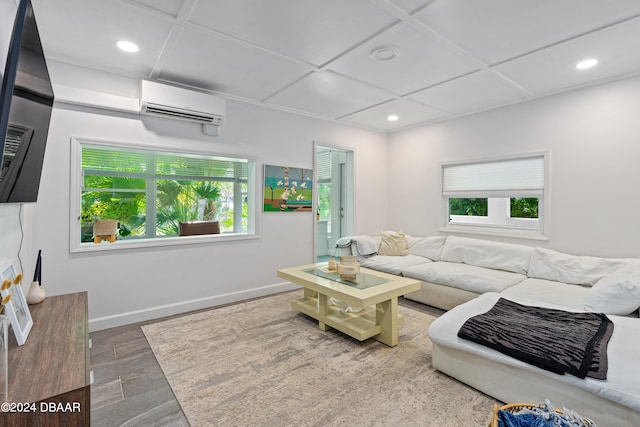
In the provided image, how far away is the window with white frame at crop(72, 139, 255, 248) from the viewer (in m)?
3.88

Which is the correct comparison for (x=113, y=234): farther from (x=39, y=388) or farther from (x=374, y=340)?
(x=374, y=340)

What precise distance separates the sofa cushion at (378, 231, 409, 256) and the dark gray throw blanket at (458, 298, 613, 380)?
197 centimetres

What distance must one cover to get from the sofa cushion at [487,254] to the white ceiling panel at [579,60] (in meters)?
1.79

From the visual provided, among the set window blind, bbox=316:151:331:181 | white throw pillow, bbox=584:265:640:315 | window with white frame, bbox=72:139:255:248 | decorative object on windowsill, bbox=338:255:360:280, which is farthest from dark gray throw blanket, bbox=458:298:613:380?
window blind, bbox=316:151:331:181

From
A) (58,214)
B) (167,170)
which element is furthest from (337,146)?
(58,214)

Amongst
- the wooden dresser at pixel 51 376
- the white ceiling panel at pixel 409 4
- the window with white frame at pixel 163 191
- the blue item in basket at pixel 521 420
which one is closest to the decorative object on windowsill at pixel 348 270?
the window with white frame at pixel 163 191

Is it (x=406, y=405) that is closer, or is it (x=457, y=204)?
(x=406, y=405)

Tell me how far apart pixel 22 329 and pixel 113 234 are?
1.76 meters

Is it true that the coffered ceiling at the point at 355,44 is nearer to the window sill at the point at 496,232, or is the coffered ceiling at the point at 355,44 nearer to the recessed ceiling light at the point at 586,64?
the recessed ceiling light at the point at 586,64

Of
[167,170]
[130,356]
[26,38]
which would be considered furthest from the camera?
[167,170]

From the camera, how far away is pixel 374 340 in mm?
2662

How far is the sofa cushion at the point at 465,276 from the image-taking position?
10.0ft

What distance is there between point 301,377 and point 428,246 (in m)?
2.83

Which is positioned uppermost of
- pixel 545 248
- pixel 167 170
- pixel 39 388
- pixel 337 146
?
pixel 337 146
